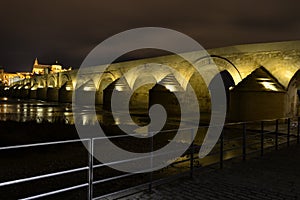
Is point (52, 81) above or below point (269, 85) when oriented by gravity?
above

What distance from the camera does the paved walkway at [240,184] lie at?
3.89 metres

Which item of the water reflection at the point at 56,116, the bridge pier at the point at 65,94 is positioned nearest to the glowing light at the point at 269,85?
the water reflection at the point at 56,116

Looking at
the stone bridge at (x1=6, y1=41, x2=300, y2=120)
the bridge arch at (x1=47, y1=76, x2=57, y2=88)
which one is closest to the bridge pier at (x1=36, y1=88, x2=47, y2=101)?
the bridge arch at (x1=47, y1=76, x2=57, y2=88)

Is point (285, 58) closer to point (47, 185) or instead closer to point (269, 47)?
point (269, 47)

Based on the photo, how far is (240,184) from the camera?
441 centimetres

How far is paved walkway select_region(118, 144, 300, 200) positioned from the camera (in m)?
3.89

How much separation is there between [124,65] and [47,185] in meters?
25.0

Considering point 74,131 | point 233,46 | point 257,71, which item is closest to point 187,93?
point 233,46

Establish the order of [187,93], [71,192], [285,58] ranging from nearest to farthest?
[71,192] < [285,58] < [187,93]

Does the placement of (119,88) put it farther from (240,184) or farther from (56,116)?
(240,184)

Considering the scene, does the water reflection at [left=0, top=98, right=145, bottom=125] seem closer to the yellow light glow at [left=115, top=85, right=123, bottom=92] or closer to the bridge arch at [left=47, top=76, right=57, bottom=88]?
the yellow light glow at [left=115, top=85, right=123, bottom=92]

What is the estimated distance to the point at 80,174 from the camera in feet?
19.9

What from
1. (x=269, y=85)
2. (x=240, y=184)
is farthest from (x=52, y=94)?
(x=240, y=184)

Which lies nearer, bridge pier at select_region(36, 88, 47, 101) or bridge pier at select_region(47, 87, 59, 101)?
bridge pier at select_region(47, 87, 59, 101)
